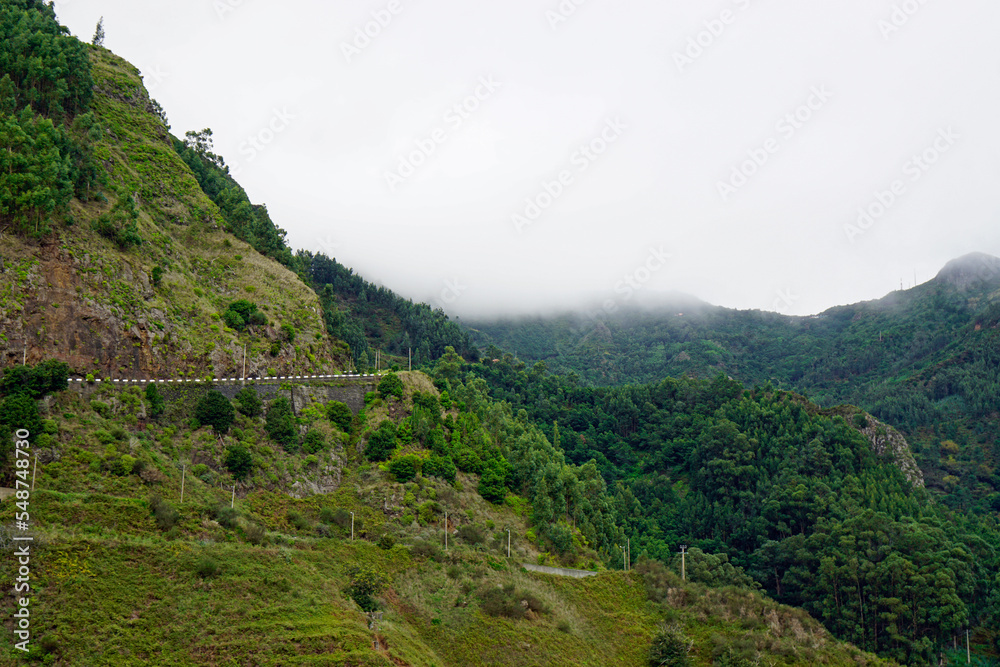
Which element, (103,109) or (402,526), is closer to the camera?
(402,526)

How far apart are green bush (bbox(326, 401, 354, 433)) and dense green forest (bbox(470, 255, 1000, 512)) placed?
5543cm

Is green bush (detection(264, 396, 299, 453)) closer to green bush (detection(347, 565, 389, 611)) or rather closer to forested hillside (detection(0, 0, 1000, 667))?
forested hillside (detection(0, 0, 1000, 667))

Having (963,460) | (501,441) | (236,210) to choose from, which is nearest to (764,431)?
(963,460)

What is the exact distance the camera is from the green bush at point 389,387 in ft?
195

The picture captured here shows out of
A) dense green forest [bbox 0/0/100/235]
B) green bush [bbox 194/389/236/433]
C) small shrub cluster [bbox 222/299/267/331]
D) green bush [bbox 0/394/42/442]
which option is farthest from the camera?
small shrub cluster [bbox 222/299/267/331]

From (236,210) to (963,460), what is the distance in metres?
101

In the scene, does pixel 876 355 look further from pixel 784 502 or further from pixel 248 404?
pixel 248 404

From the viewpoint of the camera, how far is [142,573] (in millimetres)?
32969

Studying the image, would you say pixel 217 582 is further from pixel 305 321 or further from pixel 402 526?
pixel 305 321

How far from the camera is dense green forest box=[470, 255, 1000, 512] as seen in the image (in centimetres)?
11319

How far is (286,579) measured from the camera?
36.0 meters

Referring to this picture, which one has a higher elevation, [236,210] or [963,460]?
[236,210]

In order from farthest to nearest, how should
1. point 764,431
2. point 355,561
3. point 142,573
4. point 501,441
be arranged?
point 764,431 → point 501,441 → point 355,561 → point 142,573

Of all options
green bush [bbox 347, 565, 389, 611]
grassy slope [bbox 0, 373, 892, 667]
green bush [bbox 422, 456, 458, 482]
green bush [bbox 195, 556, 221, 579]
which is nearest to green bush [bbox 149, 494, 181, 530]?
grassy slope [bbox 0, 373, 892, 667]
